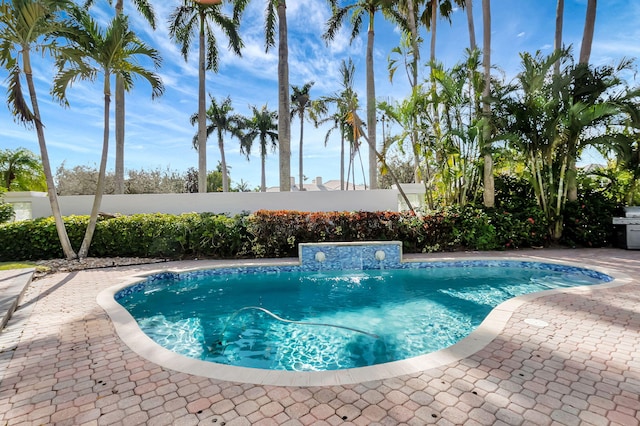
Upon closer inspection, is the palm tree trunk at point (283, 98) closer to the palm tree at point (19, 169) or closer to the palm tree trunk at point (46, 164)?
the palm tree trunk at point (46, 164)

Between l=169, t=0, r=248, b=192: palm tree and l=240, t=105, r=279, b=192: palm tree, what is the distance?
46.5ft

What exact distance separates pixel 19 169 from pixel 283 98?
50.1ft

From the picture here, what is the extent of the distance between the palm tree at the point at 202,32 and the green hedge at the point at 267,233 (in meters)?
6.14

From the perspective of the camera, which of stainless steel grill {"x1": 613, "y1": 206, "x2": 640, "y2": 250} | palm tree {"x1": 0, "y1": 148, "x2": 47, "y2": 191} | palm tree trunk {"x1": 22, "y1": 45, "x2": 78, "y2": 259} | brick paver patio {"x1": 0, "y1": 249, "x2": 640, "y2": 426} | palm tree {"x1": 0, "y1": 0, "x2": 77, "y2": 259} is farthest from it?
palm tree {"x1": 0, "y1": 148, "x2": 47, "y2": 191}

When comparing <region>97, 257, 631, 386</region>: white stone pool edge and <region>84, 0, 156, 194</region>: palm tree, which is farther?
<region>84, 0, 156, 194</region>: palm tree

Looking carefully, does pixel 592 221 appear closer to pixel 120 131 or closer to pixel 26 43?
pixel 26 43

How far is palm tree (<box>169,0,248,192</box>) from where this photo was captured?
49.6 feet

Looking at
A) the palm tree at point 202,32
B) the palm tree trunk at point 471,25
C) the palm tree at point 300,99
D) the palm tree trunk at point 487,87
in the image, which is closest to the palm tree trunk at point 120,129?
the palm tree at point 202,32

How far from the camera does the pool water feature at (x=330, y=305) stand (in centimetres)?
393

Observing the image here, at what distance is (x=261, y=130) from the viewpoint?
30.4 m

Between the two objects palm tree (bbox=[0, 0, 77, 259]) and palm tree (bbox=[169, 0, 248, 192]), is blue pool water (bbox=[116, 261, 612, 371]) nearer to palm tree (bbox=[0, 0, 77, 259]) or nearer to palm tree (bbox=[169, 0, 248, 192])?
palm tree (bbox=[0, 0, 77, 259])

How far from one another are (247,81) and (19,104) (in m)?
14.2

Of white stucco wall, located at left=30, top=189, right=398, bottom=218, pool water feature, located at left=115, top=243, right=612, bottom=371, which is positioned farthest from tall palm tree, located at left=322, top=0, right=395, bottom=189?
pool water feature, located at left=115, top=243, right=612, bottom=371

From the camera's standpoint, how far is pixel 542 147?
906 centimetres
